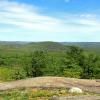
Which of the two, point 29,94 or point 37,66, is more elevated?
point 29,94

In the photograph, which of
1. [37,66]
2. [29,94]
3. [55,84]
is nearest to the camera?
[29,94]

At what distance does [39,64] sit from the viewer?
342ft

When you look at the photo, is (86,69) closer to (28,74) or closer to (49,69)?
(49,69)

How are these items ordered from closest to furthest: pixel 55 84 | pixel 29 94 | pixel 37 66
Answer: pixel 29 94, pixel 55 84, pixel 37 66

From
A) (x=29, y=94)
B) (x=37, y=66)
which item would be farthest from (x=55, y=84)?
(x=37, y=66)

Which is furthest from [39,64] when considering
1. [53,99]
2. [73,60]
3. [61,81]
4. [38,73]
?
[53,99]

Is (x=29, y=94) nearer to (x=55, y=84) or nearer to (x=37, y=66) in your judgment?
(x=55, y=84)

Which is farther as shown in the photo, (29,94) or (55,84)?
(55,84)

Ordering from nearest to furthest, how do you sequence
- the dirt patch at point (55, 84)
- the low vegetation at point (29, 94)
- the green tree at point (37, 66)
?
the low vegetation at point (29, 94) < the dirt patch at point (55, 84) < the green tree at point (37, 66)

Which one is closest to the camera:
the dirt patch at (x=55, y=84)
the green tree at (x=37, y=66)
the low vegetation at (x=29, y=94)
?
the low vegetation at (x=29, y=94)

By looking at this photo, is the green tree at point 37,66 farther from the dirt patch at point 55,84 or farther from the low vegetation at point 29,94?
the low vegetation at point 29,94

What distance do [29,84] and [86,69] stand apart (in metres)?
81.9

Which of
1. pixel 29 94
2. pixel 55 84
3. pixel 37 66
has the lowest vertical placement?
pixel 37 66

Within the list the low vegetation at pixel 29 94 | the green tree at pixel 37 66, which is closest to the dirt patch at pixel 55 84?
the low vegetation at pixel 29 94
